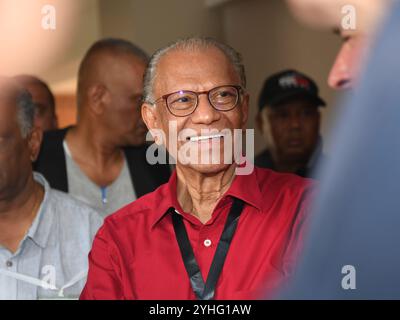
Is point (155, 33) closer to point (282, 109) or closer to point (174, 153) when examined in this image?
point (282, 109)

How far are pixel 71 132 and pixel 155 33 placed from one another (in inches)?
54.5

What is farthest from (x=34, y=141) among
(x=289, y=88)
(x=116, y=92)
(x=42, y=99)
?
(x=289, y=88)

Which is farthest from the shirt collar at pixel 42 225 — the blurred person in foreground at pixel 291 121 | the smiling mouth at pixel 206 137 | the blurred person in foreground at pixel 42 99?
the blurred person in foreground at pixel 291 121

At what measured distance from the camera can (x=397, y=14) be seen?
62 centimetres

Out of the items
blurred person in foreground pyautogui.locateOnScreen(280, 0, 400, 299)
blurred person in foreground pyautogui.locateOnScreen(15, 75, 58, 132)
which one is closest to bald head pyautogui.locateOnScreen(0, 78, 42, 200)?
blurred person in foreground pyautogui.locateOnScreen(15, 75, 58, 132)

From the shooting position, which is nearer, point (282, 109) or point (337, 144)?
point (337, 144)

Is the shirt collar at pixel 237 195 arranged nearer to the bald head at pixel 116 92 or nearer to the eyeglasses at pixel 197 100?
the eyeglasses at pixel 197 100

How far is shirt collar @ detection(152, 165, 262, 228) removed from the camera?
6.24 ft

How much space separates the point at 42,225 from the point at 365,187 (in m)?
2.01

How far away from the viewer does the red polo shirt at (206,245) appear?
1765mm

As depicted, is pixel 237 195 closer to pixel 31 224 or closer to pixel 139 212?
pixel 139 212
